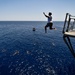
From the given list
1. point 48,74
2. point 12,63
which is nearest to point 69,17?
point 48,74

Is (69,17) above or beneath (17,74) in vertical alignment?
above

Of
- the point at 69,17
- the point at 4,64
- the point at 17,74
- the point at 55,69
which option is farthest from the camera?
the point at 4,64

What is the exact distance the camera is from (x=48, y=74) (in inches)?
829

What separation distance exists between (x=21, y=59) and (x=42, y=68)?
629 cm

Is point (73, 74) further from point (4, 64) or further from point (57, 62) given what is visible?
point (4, 64)

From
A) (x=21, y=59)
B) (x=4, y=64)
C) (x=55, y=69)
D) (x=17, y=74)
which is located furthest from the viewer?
(x=21, y=59)

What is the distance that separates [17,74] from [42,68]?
4.83m

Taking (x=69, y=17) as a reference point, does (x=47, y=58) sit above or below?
below

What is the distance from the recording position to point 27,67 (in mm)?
23844

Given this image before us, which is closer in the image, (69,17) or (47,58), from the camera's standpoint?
(69,17)

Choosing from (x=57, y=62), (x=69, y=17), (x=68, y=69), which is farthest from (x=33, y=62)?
(x=69, y=17)

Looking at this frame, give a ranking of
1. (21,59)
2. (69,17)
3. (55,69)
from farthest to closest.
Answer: (21,59), (55,69), (69,17)

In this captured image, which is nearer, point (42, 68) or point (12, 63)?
point (42, 68)

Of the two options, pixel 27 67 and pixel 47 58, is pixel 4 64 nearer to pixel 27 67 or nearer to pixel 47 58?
pixel 27 67
